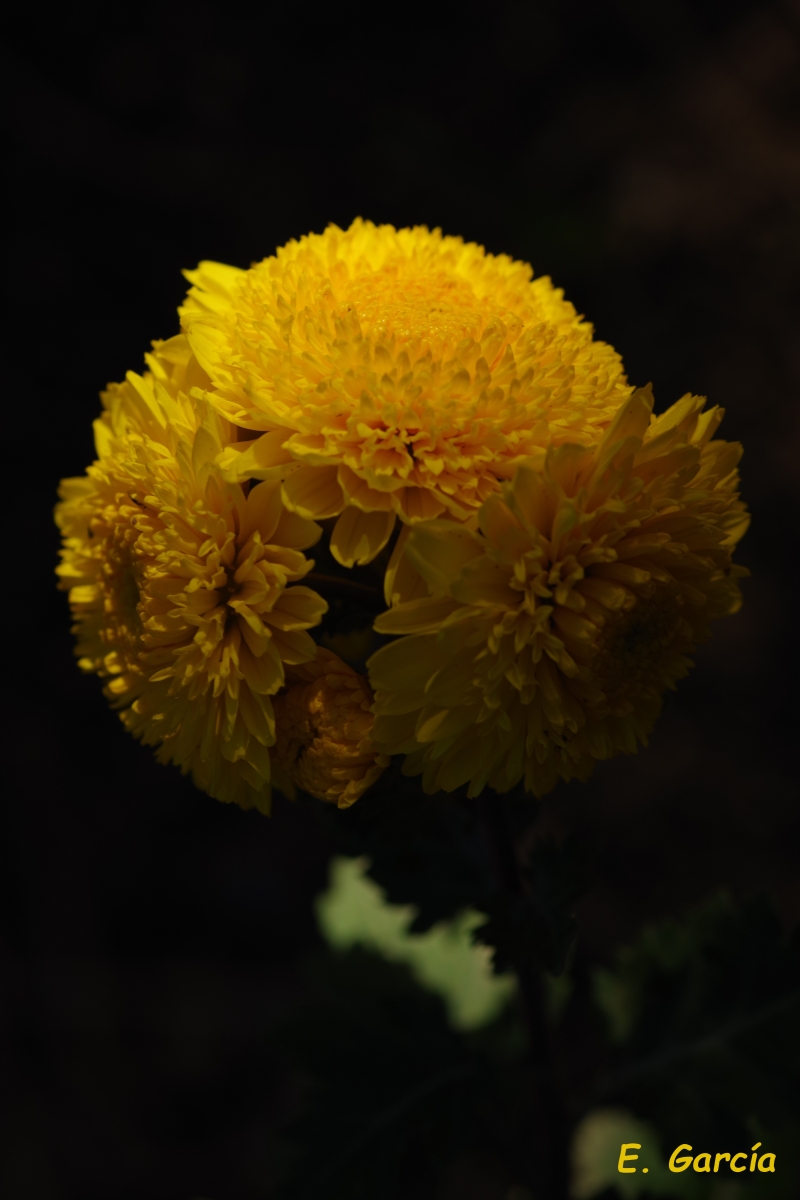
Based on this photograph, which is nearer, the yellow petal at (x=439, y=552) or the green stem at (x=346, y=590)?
the yellow petal at (x=439, y=552)

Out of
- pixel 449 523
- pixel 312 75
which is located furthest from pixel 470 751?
pixel 312 75

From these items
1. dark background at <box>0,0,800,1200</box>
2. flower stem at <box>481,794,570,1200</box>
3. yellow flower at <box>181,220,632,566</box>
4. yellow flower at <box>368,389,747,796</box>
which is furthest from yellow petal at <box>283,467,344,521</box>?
dark background at <box>0,0,800,1200</box>

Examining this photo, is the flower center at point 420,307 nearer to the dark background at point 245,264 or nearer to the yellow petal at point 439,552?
the yellow petal at point 439,552

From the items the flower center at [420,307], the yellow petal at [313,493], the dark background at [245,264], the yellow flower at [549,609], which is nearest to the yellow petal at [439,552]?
the yellow flower at [549,609]

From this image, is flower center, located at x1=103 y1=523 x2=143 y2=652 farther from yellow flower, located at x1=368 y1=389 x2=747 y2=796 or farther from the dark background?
the dark background

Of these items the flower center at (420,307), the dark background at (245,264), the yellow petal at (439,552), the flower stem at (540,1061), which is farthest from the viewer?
the dark background at (245,264)

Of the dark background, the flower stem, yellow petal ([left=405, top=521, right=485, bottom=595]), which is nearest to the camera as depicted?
yellow petal ([left=405, top=521, right=485, bottom=595])

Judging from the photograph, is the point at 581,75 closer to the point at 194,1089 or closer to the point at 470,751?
the point at 470,751
